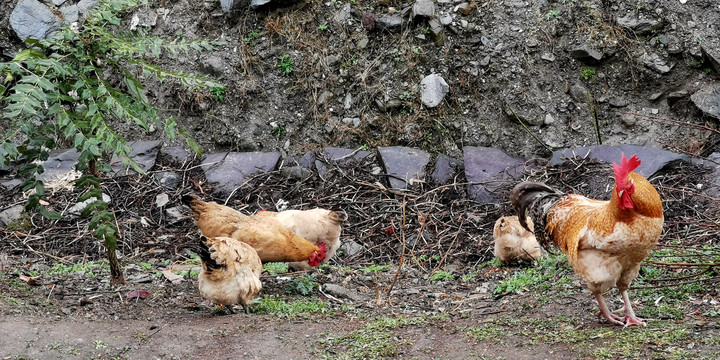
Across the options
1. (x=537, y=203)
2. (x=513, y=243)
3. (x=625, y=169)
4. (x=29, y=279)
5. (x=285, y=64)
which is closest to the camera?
(x=625, y=169)

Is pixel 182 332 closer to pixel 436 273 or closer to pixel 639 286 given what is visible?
pixel 436 273

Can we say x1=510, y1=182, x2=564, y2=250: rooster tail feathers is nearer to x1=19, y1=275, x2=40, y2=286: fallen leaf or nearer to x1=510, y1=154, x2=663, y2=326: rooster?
x1=510, y1=154, x2=663, y2=326: rooster

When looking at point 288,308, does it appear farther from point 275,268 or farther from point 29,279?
point 29,279

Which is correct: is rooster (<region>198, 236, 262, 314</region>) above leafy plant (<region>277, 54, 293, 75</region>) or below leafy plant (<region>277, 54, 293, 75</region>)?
below

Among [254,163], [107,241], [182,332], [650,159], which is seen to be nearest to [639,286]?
[650,159]

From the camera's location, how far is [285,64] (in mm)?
10188

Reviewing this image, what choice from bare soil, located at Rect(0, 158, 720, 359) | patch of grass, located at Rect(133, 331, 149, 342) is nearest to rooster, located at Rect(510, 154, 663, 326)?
bare soil, located at Rect(0, 158, 720, 359)


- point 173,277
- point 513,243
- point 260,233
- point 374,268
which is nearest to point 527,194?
point 513,243

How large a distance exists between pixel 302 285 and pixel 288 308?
637 millimetres

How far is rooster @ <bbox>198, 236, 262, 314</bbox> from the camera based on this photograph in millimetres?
5289

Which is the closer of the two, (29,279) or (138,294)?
(138,294)

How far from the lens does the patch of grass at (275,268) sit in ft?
23.2

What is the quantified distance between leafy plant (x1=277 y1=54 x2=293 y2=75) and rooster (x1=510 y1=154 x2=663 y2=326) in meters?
5.85

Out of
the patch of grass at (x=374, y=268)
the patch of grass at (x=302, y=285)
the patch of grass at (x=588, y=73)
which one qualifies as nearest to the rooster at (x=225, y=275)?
the patch of grass at (x=302, y=285)
